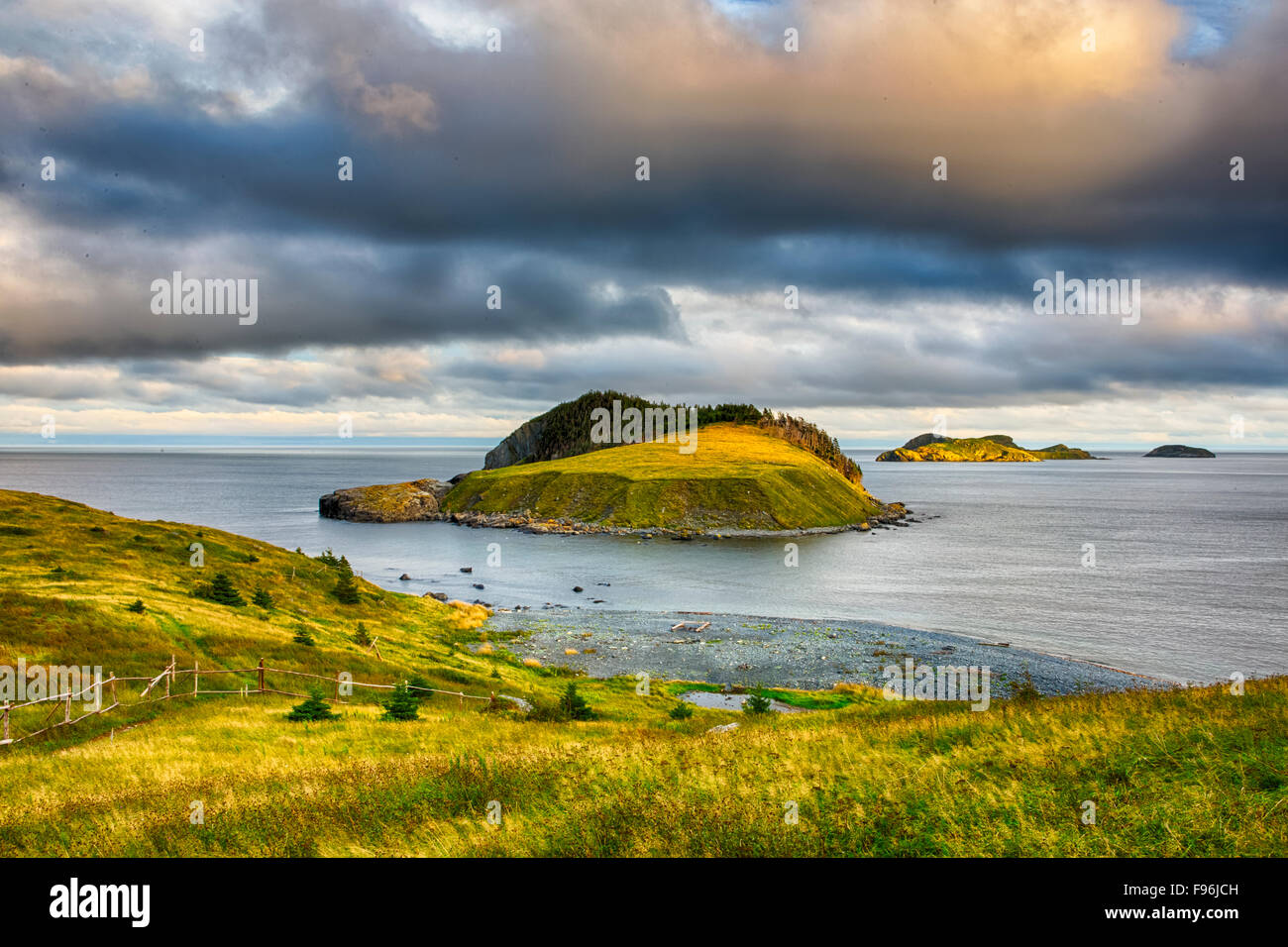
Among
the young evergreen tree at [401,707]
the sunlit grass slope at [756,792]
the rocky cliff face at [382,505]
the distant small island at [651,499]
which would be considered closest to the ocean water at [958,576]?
the rocky cliff face at [382,505]

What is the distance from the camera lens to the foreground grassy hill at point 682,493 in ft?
494

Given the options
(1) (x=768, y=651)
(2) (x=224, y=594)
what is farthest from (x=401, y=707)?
(1) (x=768, y=651)

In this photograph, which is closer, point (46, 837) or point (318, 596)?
point (46, 837)

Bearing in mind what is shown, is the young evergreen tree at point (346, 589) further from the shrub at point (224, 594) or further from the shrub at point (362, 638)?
the shrub at point (362, 638)

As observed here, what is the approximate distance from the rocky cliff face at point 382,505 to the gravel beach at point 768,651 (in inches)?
4148

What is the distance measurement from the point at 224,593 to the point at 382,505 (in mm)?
130370

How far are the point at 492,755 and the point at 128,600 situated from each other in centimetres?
3209

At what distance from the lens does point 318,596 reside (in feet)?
184

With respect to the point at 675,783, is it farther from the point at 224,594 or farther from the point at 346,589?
the point at 346,589
